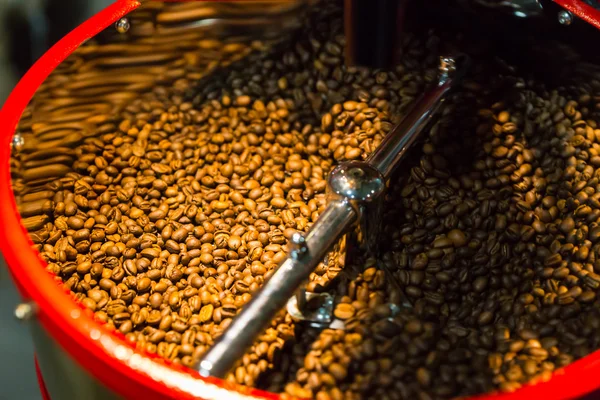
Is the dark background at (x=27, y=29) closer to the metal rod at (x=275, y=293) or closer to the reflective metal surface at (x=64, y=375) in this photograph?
the reflective metal surface at (x=64, y=375)

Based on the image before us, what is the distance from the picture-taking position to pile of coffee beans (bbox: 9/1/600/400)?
67 cm

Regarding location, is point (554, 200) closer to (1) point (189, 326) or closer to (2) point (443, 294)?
(2) point (443, 294)

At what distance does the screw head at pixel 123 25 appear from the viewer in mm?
861

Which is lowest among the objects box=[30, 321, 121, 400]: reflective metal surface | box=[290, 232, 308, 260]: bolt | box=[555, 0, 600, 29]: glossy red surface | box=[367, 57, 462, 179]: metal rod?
box=[30, 321, 121, 400]: reflective metal surface

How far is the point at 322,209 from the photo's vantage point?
90 centimetres

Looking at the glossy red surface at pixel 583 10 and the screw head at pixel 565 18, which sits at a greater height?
the glossy red surface at pixel 583 10

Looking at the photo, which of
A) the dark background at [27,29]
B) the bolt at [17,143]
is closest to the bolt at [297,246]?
→ the bolt at [17,143]

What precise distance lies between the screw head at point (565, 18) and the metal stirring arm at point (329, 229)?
16 cm

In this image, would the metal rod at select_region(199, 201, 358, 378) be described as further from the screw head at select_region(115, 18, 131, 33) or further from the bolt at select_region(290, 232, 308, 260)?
the screw head at select_region(115, 18, 131, 33)

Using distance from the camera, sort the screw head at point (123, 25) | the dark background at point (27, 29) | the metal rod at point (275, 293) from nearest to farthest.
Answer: the metal rod at point (275, 293) → the screw head at point (123, 25) → the dark background at point (27, 29)

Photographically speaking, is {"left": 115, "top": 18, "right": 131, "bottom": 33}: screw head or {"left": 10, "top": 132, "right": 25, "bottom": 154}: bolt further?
{"left": 115, "top": 18, "right": 131, "bottom": 33}: screw head

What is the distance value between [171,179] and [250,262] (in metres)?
0.18

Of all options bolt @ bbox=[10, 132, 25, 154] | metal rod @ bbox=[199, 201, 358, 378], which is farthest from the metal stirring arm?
bolt @ bbox=[10, 132, 25, 154]

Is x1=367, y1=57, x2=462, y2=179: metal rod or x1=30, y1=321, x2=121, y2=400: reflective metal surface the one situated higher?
x1=367, y1=57, x2=462, y2=179: metal rod
